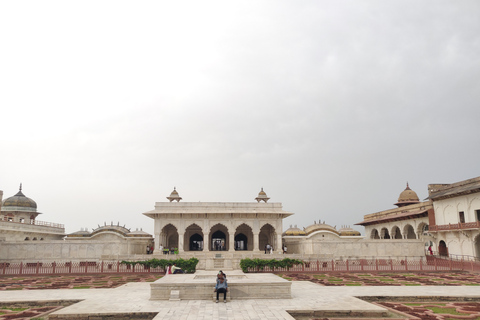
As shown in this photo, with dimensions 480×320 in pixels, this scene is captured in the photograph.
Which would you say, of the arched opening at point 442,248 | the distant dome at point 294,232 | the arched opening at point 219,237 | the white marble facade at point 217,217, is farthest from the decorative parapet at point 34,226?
the arched opening at point 442,248

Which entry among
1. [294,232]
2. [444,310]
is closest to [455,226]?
[294,232]

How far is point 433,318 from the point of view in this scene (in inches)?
361

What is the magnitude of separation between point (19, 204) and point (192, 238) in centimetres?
2212

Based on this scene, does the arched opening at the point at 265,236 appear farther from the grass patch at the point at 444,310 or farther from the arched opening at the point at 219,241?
the grass patch at the point at 444,310

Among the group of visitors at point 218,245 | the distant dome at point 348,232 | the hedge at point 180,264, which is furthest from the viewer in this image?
the distant dome at point 348,232

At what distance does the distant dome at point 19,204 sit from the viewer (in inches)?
1676

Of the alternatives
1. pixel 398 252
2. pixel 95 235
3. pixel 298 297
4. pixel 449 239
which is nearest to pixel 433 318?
pixel 298 297

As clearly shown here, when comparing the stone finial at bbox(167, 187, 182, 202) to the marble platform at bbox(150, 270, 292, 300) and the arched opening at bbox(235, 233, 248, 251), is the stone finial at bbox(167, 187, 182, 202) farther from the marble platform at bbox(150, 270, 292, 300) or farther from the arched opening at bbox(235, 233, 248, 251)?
the marble platform at bbox(150, 270, 292, 300)

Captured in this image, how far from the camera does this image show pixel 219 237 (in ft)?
121

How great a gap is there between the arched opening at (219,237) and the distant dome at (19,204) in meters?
22.2

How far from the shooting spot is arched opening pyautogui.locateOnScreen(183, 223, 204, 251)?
35.5m

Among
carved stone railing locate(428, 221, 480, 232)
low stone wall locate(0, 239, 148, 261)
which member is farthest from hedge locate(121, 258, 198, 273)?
carved stone railing locate(428, 221, 480, 232)

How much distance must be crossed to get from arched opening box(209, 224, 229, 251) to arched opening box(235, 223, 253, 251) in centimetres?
123

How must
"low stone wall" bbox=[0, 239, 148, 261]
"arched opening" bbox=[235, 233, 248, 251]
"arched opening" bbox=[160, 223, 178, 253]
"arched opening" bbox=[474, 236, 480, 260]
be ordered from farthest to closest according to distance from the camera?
"arched opening" bbox=[235, 233, 248, 251] < "arched opening" bbox=[160, 223, 178, 253] < "low stone wall" bbox=[0, 239, 148, 261] < "arched opening" bbox=[474, 236, 480, 260]
